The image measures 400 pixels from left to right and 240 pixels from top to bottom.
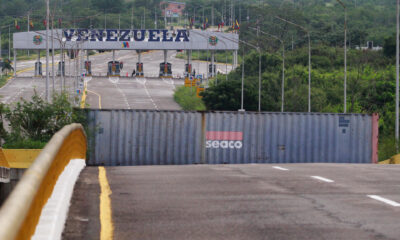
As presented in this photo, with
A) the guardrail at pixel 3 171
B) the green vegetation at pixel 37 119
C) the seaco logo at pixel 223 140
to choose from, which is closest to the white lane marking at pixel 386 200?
the guardrail at pixel 3 171

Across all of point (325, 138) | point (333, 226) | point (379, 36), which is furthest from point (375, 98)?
point (379, 36)

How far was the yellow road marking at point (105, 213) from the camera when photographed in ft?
26.4

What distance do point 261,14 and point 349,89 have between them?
407ft

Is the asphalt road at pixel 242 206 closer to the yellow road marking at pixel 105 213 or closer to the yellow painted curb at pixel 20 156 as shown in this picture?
the yellow road marking at pixel 105 213

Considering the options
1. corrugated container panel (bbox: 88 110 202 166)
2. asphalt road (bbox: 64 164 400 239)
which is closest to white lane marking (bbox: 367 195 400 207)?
asphalt road (bbox: 64 164 400 239)

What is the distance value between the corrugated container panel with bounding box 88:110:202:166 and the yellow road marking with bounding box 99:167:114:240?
19019 mm

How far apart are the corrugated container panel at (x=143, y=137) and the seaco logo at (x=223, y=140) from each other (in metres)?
0.47

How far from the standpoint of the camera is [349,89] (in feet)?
246

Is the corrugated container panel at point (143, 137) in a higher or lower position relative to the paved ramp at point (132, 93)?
lower

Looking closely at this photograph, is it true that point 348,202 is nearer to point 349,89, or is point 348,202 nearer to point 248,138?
point 248,138

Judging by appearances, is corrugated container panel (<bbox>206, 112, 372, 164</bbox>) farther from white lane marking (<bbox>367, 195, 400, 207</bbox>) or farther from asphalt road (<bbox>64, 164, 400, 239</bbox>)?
white lane marking (<bbox>367, 195, 400, 207</bbox>)

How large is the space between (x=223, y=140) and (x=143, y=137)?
358cm

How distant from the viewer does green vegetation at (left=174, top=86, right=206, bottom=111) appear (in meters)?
84.0

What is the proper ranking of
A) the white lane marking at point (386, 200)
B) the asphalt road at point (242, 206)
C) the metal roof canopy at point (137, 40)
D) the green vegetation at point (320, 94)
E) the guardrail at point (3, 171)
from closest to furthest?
1. the asphalt road at point (242, 206)
2. the white lane marking at point (386, 200)
3. the guardrail at point (3, 171)
4. the green vegetation at point (320, 94)
5. the metal roof canopy at point (137, 40)
